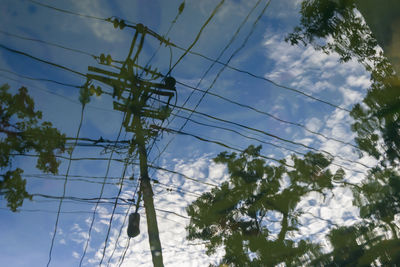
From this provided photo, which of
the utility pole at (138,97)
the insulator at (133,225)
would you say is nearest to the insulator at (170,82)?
the utility pole at (138,97)

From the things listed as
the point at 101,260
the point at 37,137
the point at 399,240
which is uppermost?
the point at 37,137

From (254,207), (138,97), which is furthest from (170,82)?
(254,207)

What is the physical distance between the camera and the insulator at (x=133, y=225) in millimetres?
5328

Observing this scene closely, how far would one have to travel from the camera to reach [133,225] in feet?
17.6

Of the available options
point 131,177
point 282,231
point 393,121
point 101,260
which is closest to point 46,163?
point 131,177

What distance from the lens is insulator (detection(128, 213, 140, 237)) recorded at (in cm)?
533

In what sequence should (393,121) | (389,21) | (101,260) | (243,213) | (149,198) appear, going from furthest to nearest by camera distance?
1. (243,213)
2. (393,121)
3. (101,260)
4. (149,198)
5. (389,21)

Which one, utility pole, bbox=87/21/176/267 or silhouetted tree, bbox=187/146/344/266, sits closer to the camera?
utility pole, bbox=87/21/176/267

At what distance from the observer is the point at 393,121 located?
975cm

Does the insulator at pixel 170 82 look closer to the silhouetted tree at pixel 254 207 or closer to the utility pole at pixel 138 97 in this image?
the utility pole at pixel 138 97

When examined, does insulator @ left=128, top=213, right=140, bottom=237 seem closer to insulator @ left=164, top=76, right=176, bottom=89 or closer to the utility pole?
the utility pole

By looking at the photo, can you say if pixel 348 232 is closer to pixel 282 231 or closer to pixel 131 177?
pixel 282 231

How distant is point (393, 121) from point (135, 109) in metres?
9.94

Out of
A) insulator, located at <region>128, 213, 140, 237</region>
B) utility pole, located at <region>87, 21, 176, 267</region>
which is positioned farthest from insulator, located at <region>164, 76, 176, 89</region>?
insulator, located at <region>128, 213, 140, 237</region>
